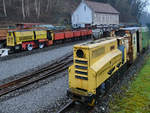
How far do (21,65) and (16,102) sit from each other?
25.0ft

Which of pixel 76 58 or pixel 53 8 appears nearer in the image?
pixel 76 58

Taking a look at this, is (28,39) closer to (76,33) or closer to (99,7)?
(76,33)

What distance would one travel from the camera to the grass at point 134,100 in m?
6.64

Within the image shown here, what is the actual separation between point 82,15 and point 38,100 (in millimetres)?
48191

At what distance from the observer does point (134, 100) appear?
7359mm

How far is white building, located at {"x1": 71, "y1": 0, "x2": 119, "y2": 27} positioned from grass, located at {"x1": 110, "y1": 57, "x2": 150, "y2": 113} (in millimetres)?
40443

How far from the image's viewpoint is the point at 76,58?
6.91m

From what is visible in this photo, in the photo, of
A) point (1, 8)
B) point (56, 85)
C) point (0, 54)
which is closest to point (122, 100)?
point (56, 85)

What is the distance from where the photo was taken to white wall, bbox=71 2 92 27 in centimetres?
5153

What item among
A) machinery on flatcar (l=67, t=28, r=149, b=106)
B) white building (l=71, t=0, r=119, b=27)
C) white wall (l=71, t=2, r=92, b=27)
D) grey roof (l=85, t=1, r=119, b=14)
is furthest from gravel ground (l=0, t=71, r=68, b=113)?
grey roof (l=85, t=1, r=119, b=14)

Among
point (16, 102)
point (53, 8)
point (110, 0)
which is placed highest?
point (110, 0)

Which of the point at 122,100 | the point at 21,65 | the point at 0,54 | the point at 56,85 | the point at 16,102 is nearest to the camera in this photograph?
the point at 122,100

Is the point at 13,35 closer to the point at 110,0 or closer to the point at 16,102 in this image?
the point at 16,102

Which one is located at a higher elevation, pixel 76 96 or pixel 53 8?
pixel 53 8
